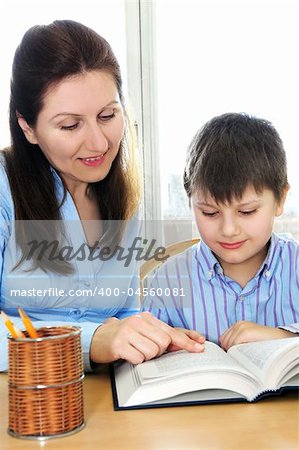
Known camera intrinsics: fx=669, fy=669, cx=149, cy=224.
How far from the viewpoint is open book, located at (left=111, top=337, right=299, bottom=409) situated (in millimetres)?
833

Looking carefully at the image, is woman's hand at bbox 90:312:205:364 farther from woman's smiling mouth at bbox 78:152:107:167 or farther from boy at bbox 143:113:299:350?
woman's smiling mouth at bbox 78:152:107:167

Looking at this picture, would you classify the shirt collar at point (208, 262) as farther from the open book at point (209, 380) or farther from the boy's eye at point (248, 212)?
the open book at point (209, 380)

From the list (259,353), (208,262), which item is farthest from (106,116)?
(259,353)

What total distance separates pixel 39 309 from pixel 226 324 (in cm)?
38

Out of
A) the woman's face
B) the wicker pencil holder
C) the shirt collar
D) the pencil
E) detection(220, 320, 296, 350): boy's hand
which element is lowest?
detection(220, 320, 296, 350): boy's hand

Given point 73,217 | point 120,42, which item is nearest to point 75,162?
point 73,217

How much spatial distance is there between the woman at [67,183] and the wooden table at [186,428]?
0.45 meters

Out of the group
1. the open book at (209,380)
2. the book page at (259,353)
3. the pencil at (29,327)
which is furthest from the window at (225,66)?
the pencil at (29,327)

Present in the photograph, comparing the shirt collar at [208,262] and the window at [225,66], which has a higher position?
the window at [225,66]

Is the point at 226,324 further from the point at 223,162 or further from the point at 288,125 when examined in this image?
the point at 288,125

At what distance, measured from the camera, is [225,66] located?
262 centimetres

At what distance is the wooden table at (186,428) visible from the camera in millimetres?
712

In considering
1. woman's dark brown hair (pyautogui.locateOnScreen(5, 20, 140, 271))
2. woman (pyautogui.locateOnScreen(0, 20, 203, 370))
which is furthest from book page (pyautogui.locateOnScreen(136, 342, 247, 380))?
woman's dark brown hair (pyautogui.locateOnScreen(5, 20, 140, 271))

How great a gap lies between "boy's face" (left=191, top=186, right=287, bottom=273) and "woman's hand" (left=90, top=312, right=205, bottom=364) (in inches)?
11.6
